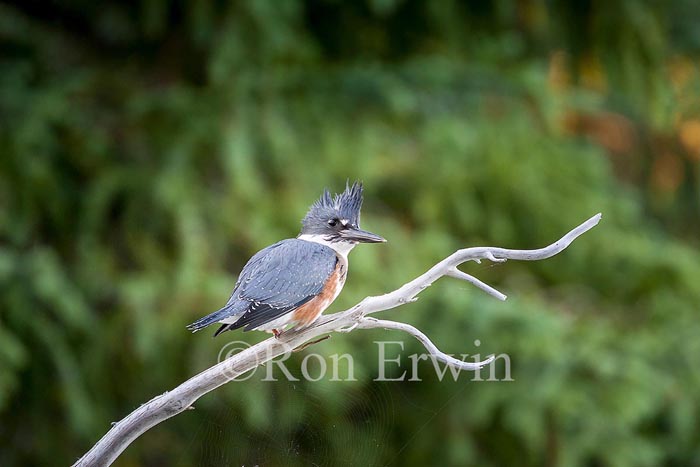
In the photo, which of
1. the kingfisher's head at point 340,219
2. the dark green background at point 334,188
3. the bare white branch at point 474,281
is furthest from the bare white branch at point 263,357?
the dark green background at point 334,188

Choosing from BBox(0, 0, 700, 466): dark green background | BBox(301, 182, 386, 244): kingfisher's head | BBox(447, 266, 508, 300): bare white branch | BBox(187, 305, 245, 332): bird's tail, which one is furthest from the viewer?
BBox(0, 0, 700, 466): dark green background

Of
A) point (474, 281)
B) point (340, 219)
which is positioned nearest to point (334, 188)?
point (340, 219)

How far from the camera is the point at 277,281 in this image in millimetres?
1432

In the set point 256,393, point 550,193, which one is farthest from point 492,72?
point 256,393

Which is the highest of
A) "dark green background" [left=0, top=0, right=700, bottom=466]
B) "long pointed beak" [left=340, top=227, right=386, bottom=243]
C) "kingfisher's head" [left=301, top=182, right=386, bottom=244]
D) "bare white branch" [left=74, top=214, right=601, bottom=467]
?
"dark green background" [left=0, top=0, right=700, bottom=466]

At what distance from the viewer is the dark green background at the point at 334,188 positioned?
486 centimetres

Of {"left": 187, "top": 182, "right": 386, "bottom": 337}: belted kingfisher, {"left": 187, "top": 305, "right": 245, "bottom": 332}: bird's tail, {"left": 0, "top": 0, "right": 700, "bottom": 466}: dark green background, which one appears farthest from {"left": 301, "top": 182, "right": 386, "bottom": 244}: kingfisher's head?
{"left": 0, "top": 0, "right": 700, "bottom": 466}: dark green background

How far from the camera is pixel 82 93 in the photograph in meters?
5.31

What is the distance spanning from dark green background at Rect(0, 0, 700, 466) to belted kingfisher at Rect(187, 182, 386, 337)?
2577 millimetres

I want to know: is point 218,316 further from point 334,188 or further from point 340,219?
point 334,188

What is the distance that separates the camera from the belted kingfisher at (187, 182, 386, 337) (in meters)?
1.36

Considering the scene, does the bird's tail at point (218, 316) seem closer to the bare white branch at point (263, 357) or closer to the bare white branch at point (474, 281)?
the bare white branch at point (263, 357)

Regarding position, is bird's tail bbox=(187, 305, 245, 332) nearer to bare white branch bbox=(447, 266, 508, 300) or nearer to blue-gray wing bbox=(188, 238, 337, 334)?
blue-gray wing bbox=(188, 238, 337, 334)

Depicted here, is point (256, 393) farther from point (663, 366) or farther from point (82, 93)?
point (663, 366)
